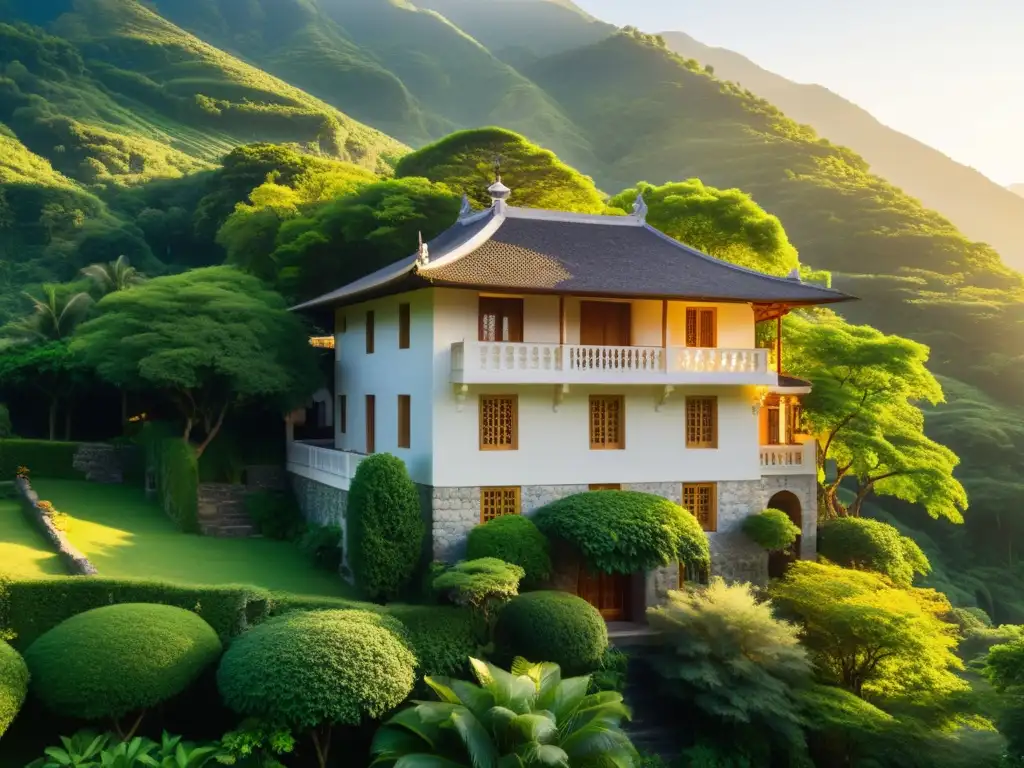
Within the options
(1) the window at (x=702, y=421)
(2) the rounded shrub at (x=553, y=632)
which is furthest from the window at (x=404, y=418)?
(1) the window at (x=702, y=421)

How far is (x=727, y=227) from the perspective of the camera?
120 feet

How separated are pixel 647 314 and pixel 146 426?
18.6 m

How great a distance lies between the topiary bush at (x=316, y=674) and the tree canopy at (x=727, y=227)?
24.1 meters

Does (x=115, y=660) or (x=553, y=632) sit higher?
(x=115, y=660)

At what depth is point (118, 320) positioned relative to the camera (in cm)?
2873

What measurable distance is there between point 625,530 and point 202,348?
14385mm

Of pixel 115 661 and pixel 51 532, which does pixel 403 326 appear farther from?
pixel 115 661

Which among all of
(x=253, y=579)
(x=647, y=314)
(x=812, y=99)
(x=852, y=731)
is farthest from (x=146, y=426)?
(x=812, y=99)

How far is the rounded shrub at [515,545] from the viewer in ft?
69.0

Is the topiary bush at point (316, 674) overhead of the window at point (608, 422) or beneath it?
beneath

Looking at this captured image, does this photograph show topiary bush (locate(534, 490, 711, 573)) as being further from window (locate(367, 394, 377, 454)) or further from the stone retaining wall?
the stone retaining wall

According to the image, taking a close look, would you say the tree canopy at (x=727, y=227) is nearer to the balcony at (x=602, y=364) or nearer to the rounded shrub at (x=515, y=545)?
the balcony at (x=602, y=364)

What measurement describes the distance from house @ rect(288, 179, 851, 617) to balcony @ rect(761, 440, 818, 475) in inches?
1.9

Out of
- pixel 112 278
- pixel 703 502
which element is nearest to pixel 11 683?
pixel 703 502
